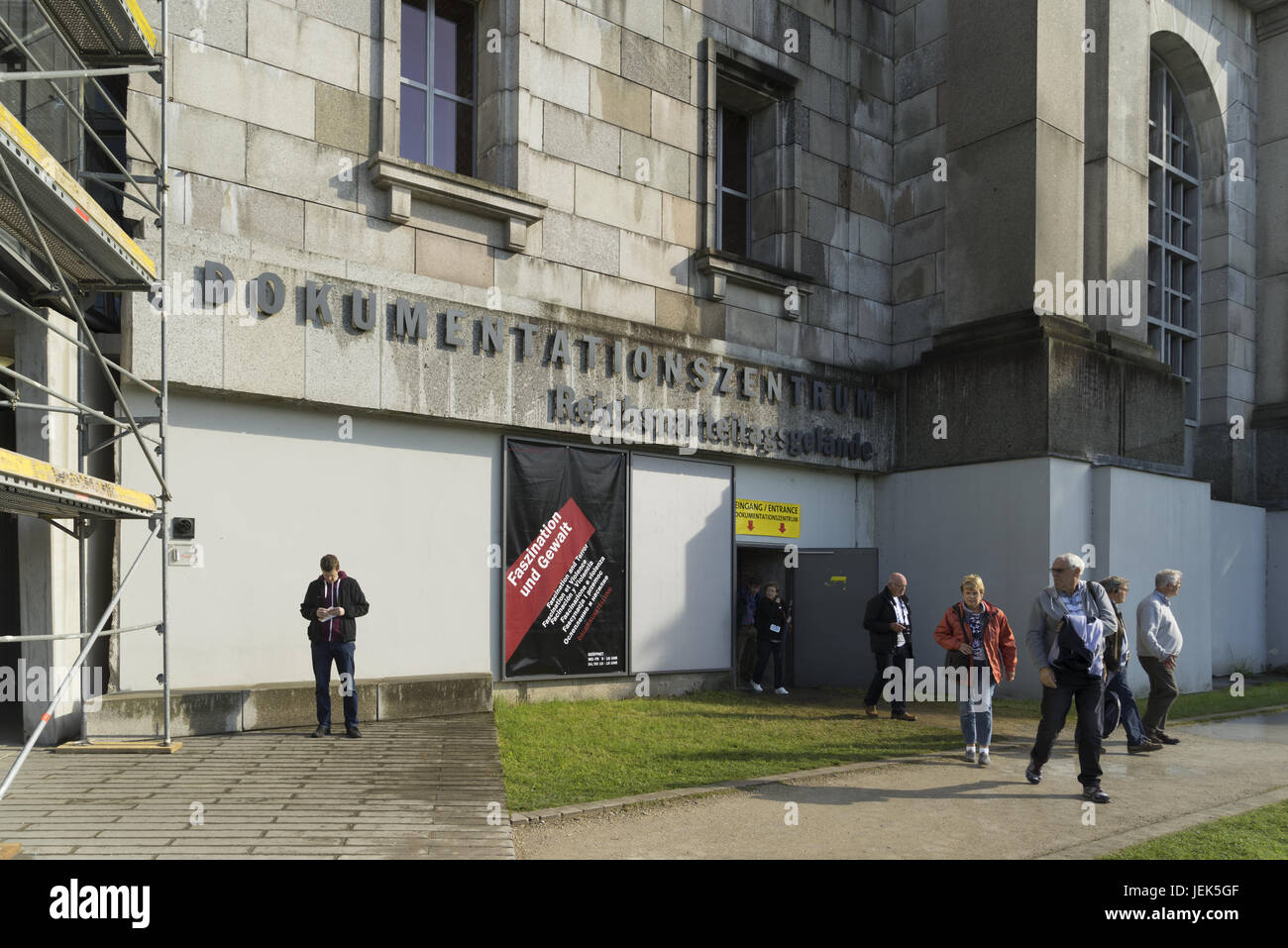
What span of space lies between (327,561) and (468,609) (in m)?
2.55

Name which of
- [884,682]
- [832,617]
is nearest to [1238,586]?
[832,617]

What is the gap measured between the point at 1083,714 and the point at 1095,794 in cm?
58

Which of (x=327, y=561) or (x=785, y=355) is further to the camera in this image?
(x=785, y=355)

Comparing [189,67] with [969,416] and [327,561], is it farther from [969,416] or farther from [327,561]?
[969,416]

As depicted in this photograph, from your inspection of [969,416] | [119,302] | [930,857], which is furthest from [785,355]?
[930,857]

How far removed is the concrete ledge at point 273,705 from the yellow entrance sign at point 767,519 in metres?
4.87

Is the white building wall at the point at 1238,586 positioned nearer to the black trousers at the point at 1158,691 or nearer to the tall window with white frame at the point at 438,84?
the black trousers at the point at 1158,691

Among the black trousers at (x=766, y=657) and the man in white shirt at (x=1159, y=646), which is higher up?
the man in white shirt at (x=1159, y=646)

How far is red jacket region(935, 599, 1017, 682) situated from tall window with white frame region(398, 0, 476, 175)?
26.3 ft

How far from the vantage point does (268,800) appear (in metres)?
6.89

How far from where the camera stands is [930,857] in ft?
19.2

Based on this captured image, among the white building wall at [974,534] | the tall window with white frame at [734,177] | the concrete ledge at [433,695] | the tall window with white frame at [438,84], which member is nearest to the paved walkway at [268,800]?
the concrete ledge at [433,695]

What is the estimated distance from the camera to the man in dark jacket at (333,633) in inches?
368

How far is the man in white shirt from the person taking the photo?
954cm
